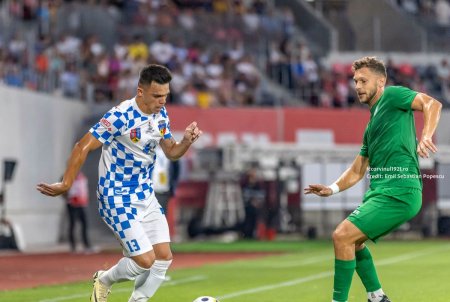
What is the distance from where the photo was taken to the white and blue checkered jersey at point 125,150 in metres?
11.2

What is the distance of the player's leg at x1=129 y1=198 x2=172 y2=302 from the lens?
11.5 meters

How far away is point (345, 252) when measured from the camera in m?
10.6

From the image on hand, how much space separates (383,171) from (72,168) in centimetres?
278

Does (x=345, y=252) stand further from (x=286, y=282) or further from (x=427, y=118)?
(x=286, y=282)

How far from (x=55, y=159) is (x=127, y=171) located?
74.6ft

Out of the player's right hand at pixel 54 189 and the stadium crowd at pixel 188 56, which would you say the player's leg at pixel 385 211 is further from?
the stadium crowd at pixel 188 56

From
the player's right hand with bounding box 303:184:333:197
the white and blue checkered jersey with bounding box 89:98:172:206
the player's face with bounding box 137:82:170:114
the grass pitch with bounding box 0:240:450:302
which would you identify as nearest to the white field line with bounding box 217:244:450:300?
the grass pitch with bounding box 0:240:450:302

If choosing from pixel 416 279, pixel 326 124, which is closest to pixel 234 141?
pixel 326 124

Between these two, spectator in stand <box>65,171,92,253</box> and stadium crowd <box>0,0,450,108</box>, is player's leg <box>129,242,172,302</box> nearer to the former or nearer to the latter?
spectator in stand <box>65,171,92,253</box>

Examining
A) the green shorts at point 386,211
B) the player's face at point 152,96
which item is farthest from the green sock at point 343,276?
the player's face at point 152,96

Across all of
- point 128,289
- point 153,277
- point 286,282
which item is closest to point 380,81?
point 153,277

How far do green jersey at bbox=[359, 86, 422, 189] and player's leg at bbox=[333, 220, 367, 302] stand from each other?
52 cm

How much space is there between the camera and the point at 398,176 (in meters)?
10.7

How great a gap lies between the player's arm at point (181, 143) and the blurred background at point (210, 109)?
18135 mm
